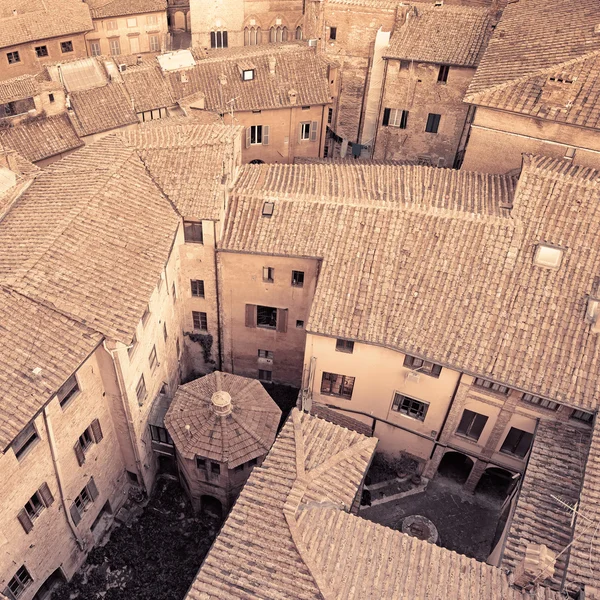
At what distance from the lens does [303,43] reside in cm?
5550

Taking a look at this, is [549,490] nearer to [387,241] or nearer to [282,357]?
[387,241]

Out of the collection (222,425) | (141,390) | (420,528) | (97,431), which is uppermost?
(141,390)

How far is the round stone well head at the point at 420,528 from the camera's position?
3306 centimetres

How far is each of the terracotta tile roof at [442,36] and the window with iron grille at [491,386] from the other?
1126 inches

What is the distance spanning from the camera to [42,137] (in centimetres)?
4600

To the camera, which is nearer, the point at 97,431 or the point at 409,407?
the point at 97,431

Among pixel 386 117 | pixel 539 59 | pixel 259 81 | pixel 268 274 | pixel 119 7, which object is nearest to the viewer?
pixel 268 274

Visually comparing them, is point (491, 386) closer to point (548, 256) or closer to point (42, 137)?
point (548, 256)

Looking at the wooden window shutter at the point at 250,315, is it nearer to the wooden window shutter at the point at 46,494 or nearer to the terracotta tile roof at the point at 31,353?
the terracotta tile roof at the point at 31,353

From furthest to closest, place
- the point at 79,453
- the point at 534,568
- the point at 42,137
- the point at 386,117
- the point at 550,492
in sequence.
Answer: the point at 386,117 → the point at 42,137 → the point at 79,453 → the point at 550,492 → the point at 534,568

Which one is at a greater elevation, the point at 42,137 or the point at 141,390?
the point at 42,137

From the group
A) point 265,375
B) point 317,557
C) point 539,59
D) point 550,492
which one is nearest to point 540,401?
point 550,492

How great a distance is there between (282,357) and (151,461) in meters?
11.1

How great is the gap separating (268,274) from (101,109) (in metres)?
25.4
